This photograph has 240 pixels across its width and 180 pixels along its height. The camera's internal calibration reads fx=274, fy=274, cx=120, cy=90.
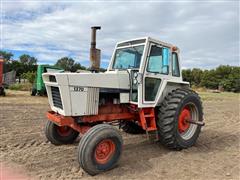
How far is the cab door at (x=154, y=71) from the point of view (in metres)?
5.71

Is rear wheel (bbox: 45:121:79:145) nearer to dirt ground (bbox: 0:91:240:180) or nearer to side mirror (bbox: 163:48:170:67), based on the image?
dirt ground (bbox: 0:91:240:180)

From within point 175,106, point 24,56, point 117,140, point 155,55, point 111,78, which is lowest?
point 117,140

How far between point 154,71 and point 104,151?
2.12 m

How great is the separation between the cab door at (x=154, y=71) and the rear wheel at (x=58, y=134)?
192 cm

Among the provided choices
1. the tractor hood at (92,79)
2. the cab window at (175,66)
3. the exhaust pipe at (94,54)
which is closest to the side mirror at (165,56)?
the cab window at (175,66)

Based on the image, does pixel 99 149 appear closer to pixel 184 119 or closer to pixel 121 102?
pixel 121 102

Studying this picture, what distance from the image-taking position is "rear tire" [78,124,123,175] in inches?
178

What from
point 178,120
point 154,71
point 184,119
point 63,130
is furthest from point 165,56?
point 63,130

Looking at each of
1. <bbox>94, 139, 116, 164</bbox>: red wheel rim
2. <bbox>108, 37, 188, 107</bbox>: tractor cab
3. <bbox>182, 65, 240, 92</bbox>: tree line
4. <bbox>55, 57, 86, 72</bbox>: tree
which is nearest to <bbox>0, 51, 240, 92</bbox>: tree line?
<bbox>182, 65, 240, 92</bbox>: tree line

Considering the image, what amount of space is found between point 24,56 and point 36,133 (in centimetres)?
6947

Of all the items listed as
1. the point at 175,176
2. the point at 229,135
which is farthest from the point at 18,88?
the point at 175,176

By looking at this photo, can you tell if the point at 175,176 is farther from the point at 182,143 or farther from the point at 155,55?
the point at 155,55

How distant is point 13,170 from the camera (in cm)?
462

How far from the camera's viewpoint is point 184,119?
6395 millimetres
